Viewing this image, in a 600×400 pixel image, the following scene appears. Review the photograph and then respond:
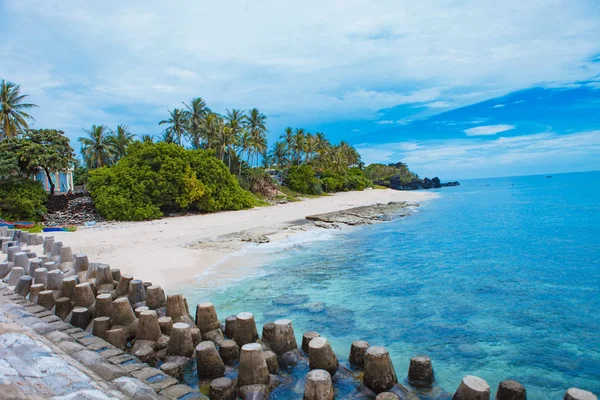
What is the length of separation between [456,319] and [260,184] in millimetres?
44350

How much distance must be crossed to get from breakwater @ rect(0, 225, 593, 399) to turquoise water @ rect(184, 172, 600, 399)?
0.51 m

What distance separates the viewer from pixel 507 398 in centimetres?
555

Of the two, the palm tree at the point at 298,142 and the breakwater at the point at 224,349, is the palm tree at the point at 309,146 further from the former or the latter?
the breakwater at the point at 224,349

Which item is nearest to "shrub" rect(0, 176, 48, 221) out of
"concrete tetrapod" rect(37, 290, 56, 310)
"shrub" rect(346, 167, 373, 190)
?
"concrete tetrapod" rect(37, 290, 56, 310)

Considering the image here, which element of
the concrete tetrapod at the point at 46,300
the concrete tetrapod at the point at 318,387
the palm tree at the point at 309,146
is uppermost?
the palm tree at the point at 309,146

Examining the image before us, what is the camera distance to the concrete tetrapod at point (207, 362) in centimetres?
670

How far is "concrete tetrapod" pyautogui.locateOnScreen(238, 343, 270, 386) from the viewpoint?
613 cm

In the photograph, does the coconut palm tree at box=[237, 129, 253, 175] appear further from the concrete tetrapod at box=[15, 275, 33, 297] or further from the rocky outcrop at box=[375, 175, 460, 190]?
the rocky outcrop at box=[375, 175, 460, 190]

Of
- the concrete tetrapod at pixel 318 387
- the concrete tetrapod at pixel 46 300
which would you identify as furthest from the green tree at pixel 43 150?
the concrete tetrapod at pixel 318 387

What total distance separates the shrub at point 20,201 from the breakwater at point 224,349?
23608 millimetres

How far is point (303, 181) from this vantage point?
2544 inches

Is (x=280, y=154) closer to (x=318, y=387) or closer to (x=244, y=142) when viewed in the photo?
(x=244, y=142)

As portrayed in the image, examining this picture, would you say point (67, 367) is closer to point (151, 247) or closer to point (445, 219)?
point (151, 247)

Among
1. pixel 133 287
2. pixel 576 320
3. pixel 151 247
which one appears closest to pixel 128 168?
pixel 151 247
